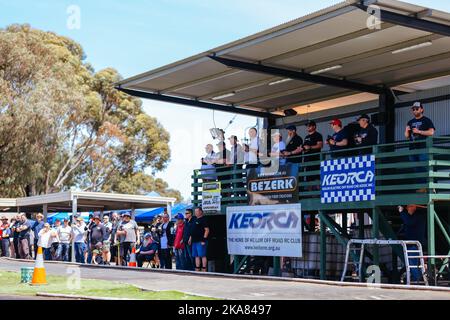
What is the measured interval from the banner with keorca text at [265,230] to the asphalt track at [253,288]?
177 cm

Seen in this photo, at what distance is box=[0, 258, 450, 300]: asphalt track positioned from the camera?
12875 millimetres

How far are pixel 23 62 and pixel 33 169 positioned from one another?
6.69 m

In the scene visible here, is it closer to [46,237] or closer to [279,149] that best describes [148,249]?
[46,237]

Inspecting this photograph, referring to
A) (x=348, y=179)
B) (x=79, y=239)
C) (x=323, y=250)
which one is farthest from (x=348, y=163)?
(x=79, y=239)

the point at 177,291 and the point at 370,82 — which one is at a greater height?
the point at 370,82

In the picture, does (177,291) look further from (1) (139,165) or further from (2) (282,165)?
(1) (139,165)

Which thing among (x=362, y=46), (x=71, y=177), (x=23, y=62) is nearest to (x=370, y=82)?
(x=362, y=46)

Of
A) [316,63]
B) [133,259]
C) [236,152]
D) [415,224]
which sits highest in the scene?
[316,63]

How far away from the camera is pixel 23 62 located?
161 ft

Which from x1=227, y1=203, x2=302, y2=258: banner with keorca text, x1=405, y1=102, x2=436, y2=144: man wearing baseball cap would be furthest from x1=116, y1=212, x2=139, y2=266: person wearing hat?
x1=405, y1=102, x2=436, y2=144: man wearing baseball cap

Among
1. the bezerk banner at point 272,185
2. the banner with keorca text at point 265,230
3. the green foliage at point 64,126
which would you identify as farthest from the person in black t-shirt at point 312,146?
the green foliage at point 64,126

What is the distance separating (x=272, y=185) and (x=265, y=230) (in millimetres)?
1158

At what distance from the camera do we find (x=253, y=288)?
48.7 feet

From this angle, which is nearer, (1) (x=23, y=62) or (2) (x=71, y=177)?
(1) (x=23, y=62)
